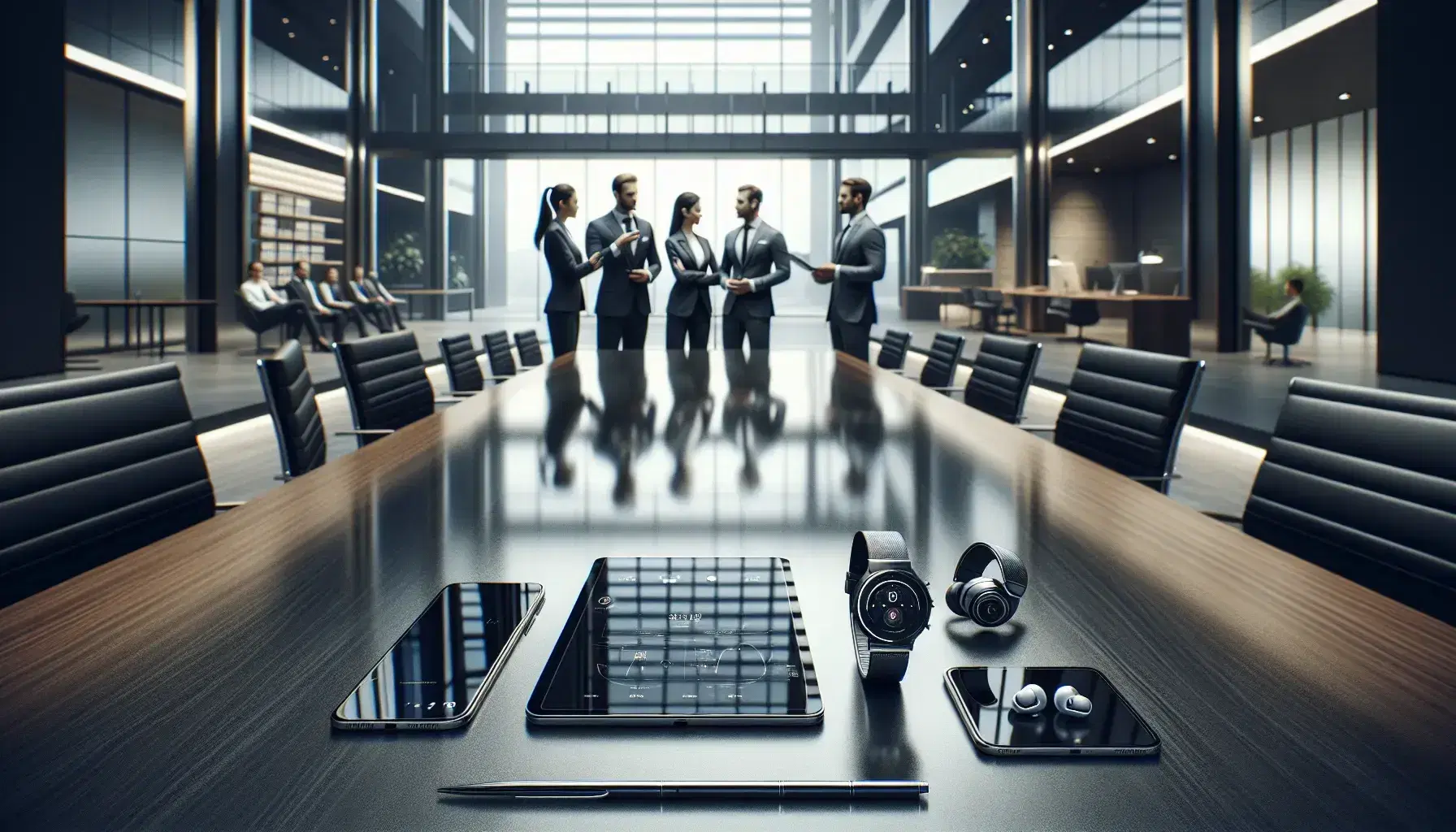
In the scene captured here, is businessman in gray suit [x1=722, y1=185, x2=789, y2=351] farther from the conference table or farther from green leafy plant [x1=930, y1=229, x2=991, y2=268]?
green leafy plant [x1=930, y1=229, x2=991, y2=268]

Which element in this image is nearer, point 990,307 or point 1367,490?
point 1367,490

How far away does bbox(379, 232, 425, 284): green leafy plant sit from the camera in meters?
20.7

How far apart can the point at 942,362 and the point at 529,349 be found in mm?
2086

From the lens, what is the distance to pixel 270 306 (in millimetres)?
11594

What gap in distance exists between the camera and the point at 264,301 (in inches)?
470

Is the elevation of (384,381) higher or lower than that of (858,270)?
lower

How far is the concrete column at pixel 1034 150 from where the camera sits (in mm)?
16734

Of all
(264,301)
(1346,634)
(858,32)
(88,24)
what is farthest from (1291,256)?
(1346,634)

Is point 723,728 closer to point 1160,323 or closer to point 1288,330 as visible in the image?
point 1288,330

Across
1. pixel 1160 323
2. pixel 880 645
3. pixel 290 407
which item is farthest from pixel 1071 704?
pixel 1160 323

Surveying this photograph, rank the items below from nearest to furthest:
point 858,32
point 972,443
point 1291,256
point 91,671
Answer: point 91,671
point 972,443
point 1291,256
point 858,32

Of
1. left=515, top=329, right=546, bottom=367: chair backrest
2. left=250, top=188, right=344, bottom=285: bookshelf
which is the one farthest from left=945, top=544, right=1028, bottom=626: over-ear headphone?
left=250, top=188, right=344, bottom=285: bookshelf

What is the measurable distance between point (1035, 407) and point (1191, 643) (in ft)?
24.4

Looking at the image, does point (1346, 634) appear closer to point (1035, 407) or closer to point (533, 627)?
point (533, 627)
